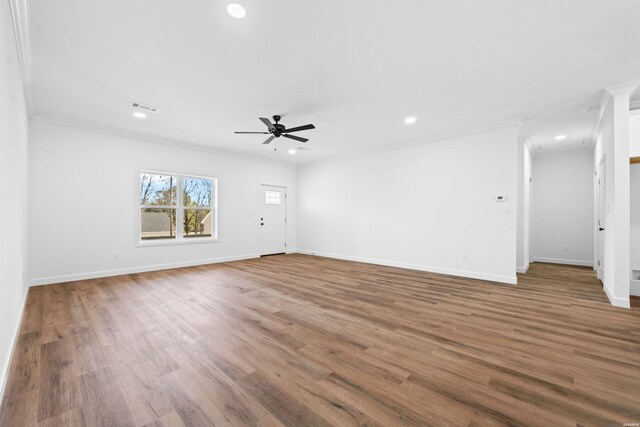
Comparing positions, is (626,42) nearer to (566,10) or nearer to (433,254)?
(566,10)

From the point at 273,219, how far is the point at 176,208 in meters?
2.71

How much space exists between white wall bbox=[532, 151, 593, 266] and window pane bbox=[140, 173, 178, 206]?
29.5 ft

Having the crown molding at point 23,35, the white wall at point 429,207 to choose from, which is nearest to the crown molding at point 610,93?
the white wall at point 429,207

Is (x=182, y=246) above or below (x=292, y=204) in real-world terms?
below

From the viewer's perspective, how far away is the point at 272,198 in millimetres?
8008

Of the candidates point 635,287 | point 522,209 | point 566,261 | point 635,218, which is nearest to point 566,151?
point 522,209

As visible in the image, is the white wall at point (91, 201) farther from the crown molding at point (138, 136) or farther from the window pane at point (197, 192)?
the window pane at point (197, 192)

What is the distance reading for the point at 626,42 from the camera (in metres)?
2.53

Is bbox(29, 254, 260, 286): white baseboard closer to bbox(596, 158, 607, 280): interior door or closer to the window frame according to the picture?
the window frame

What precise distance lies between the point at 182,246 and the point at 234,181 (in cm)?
206

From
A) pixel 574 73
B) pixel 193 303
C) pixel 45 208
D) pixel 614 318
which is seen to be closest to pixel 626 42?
pixel 574 73

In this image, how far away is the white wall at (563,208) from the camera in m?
6.29

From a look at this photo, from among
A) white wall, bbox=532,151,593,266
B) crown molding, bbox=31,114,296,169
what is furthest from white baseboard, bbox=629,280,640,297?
crown molding, bbox=31,114,296,169

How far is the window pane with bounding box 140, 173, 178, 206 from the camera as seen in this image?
5.65 metres
